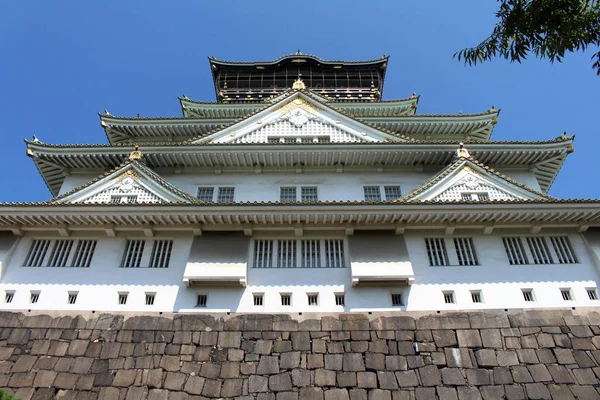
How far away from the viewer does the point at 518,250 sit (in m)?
13.2

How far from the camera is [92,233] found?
535 inches

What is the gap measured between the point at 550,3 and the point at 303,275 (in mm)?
8774

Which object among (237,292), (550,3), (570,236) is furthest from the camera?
(570,236)

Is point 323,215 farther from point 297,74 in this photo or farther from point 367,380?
point 297,74

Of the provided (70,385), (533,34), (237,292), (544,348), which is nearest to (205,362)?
(237,292)

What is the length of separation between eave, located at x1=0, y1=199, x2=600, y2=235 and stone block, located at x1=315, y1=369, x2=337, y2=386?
415 cm

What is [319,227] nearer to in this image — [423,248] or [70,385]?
[423,248]

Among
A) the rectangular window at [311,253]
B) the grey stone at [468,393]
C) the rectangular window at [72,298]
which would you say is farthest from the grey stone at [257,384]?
the rectangular window at [72,298]

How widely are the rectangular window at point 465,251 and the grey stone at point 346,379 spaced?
188 inches

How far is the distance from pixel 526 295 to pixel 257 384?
794 cm

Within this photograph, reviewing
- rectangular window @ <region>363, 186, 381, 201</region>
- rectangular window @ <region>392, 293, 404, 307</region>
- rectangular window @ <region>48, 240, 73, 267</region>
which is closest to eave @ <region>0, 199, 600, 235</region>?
rectangular window @ <region>48, 240, 73, 267</region>

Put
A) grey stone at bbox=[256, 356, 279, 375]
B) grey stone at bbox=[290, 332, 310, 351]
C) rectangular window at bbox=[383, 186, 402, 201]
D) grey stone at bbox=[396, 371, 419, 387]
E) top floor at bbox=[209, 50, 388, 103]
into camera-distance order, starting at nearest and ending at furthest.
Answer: grey stone at bbox=[396, 371, 419, 387] < grey stone at bbox=[256, 356, 279, 375] < grey stone at bbox=[290, 332, 310, 351] < rectangular window at bbox=[383, 186, 402, 201] < top floor at bbox=[209, 50, 388, 103]

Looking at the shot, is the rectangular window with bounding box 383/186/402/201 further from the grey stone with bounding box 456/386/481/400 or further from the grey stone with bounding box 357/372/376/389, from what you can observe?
the grey stone with bounding box 456/386/481/400

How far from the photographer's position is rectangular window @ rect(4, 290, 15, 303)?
12574 millimetres
